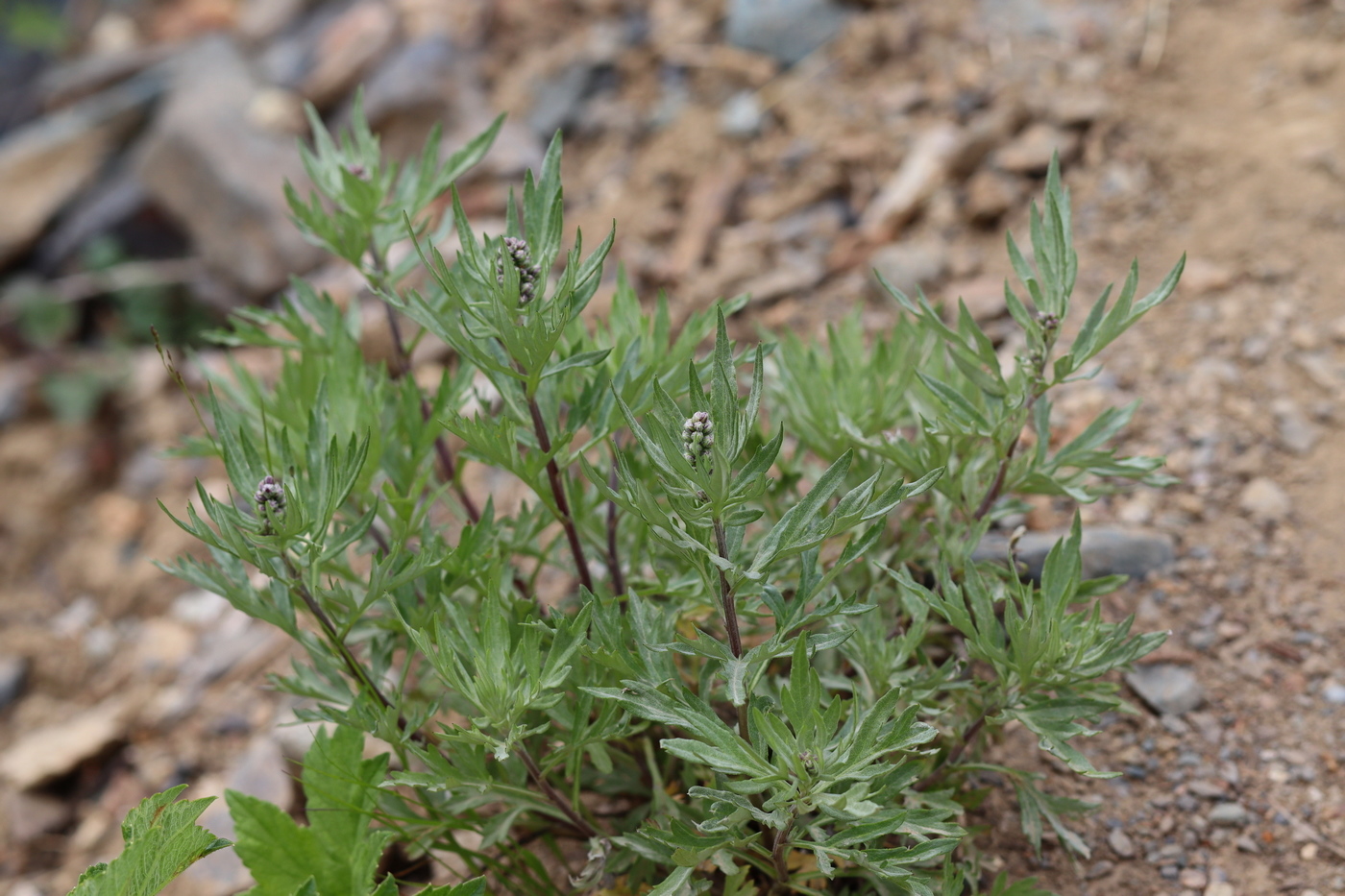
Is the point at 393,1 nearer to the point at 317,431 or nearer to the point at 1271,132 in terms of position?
the point at 1271,132

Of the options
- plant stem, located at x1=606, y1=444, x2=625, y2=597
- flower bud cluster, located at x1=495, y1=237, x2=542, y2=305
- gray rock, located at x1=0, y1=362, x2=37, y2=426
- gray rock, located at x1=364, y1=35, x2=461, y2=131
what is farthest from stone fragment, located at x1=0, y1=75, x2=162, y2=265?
flower bud cluster, located at x1=495, y1=237, x2=542, y2=305

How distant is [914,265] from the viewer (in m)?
3.52

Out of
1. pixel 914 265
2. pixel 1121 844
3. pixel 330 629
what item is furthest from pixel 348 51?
pixel 1121 844

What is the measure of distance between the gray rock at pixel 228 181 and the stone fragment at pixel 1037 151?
10.9 ft

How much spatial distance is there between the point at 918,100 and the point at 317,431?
3.24m

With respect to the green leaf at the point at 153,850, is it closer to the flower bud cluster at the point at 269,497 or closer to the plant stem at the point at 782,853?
the flower bud cluster at the point at 269,497

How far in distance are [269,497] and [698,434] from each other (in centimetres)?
68

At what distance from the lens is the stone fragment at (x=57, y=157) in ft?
20.3

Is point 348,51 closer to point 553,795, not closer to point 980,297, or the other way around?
point 980,297

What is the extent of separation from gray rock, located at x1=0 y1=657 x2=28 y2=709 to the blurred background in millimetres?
13

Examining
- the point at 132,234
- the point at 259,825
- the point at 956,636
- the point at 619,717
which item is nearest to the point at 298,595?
the point at 259,825

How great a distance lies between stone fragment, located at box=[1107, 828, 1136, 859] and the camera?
202 centimetres

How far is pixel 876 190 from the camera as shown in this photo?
4051mm

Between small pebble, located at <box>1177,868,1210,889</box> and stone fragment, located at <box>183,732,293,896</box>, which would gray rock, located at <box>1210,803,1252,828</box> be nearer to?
small pebble, located at <box>1177,868,1210,889</box>
